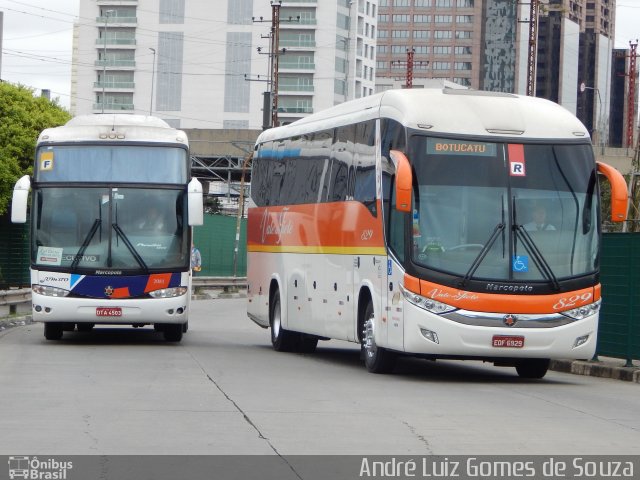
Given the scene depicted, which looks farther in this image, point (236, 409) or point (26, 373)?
point (26, 373)

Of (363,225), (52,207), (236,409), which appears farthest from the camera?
(52,207)

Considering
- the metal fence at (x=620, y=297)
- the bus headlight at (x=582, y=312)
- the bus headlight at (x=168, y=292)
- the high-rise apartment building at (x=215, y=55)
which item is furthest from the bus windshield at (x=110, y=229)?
the high-rise apartment building at (x=215, y=55)

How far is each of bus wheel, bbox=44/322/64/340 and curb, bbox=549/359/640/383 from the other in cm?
871

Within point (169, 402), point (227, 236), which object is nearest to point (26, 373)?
point (169, 402)

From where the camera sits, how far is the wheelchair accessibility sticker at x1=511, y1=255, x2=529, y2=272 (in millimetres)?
17359

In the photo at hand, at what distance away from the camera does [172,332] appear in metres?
25.4

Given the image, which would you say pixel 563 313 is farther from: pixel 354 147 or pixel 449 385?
pixel 354 147

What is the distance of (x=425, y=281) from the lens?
17.1m

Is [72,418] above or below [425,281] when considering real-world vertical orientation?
below

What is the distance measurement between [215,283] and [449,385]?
37892 millimetres

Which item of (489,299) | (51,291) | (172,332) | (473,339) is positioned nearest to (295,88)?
(172,332)

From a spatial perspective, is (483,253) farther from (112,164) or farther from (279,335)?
(112,164)

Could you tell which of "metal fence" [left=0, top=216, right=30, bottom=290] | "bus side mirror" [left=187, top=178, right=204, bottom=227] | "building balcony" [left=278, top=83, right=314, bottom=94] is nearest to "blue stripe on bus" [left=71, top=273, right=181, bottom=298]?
"bus side mirror" [left=187, top=178, right=204, bottom=227]
